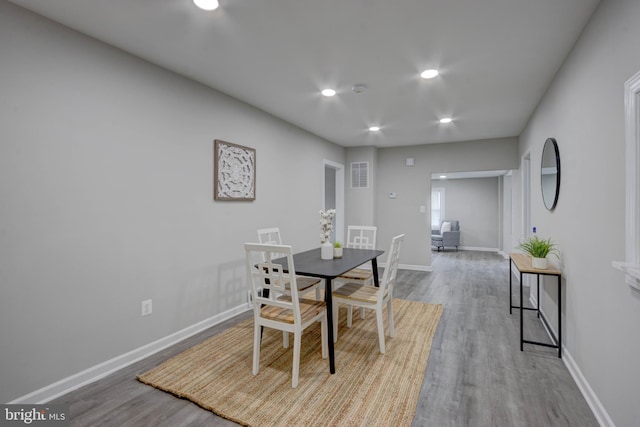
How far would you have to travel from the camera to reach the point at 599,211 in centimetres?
181

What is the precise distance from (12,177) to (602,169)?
3416 millimetres

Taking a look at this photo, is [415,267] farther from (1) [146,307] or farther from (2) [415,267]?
(1) [146,307]

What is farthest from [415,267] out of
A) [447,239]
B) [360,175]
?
[447,239]

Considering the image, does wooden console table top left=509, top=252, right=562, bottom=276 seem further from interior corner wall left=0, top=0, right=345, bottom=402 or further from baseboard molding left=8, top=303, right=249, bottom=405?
baseboard molding left=8, top=303, right=249, bottom=405

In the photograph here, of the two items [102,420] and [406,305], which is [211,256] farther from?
[406,305]

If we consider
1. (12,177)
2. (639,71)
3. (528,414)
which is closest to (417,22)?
(639,71)

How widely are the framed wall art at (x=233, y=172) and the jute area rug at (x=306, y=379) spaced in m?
1.41

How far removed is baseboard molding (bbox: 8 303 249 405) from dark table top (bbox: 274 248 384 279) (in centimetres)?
105

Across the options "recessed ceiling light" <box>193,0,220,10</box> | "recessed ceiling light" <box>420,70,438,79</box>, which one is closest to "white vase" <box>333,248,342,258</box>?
"recessed ceiling light" <box>420,70,438,79</box>

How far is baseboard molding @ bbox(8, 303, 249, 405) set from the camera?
6.40 feet

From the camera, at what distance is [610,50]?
5.52 feet

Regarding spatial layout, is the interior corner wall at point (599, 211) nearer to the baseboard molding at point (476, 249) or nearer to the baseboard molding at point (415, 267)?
the baseboard molding at point (415, 267)

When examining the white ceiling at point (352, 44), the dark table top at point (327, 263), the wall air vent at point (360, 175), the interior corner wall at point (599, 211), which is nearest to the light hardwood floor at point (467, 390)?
the interior corner wall at point (599, 211)

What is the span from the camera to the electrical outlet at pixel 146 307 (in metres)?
2.54
